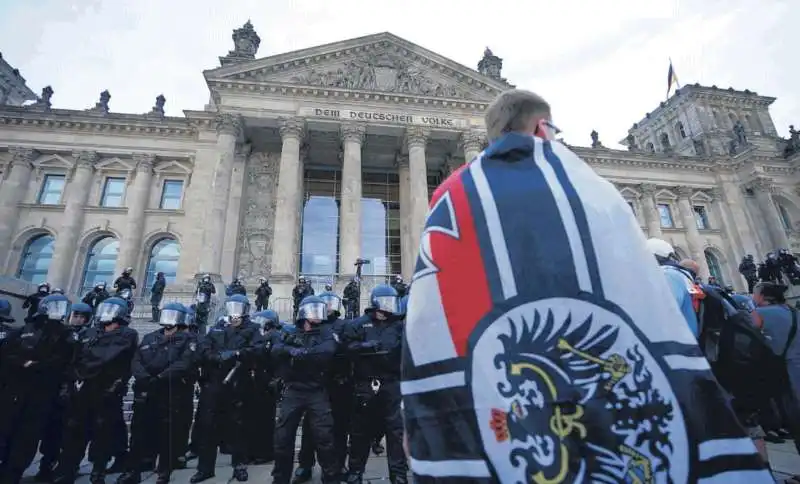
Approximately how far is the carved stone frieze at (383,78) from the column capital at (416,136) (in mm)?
2238

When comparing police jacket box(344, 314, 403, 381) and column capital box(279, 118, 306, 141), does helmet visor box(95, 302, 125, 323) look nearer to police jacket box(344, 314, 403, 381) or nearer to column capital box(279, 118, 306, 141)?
police jacket box(344, 314, 403, 381)

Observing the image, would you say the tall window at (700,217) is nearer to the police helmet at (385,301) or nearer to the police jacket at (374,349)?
the police helmet at (385,301)

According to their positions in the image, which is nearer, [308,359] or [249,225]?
[308,359]

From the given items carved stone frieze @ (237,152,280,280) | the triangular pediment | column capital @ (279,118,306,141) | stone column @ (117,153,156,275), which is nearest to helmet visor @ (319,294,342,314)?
carved stone frieze @ (237,152,280,280)

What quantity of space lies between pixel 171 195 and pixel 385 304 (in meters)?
21.7

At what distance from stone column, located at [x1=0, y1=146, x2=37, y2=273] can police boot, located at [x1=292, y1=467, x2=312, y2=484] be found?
77.7 feet

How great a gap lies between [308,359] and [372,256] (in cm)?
1844

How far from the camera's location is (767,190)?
2800 cm

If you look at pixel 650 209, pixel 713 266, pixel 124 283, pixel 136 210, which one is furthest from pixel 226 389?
pixel 713 266

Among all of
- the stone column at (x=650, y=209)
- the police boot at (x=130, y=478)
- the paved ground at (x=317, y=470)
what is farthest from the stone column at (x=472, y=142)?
the police boot at (x=130, y=478)

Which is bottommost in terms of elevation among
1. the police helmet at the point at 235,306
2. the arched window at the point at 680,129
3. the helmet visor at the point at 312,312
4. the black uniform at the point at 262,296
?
the helmet visor at the point at 312,312

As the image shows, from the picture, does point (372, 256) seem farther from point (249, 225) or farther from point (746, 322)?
point (746, 322)

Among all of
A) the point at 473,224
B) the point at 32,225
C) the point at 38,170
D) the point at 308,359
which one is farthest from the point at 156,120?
the point at 473,224

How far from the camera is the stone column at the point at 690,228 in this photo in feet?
87.5
